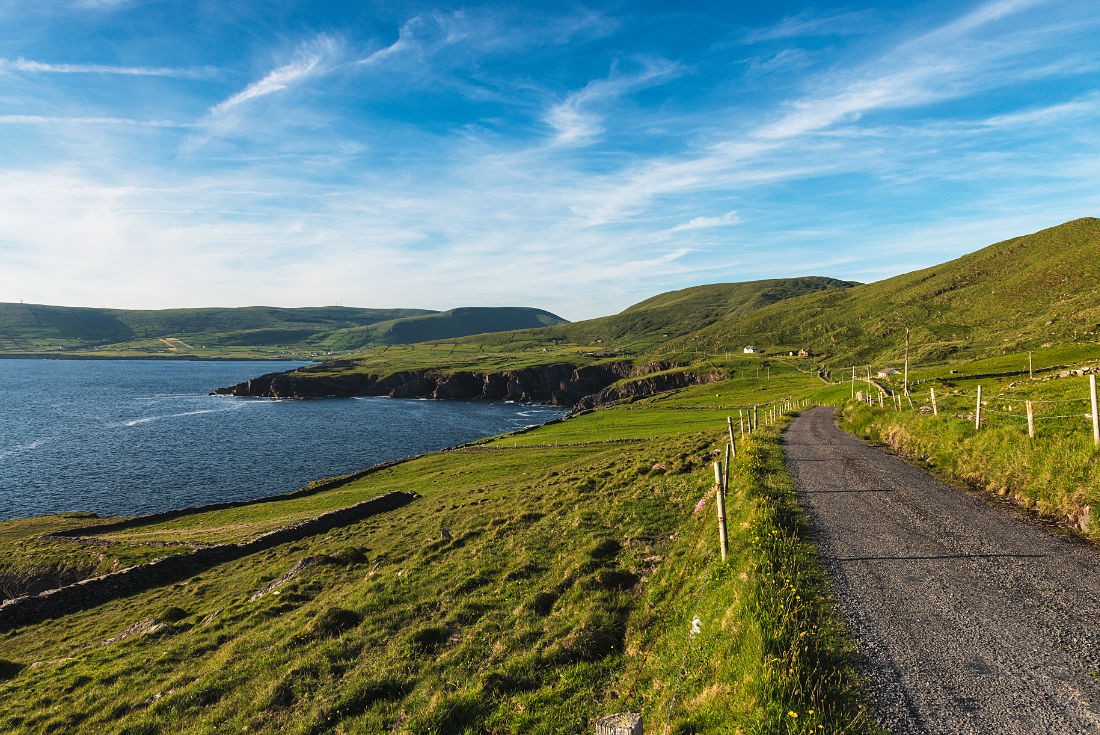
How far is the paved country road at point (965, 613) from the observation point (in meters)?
7.52

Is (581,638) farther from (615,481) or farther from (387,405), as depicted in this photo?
(387,405)

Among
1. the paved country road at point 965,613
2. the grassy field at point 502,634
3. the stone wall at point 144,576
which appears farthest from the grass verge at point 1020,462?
the stone wall at point 144,576

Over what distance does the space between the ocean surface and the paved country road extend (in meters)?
77.4

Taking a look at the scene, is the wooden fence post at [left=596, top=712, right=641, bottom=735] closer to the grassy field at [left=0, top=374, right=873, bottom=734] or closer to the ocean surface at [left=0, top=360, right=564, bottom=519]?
the grassy field at [left=0, top=374, right=873, bottom=734]

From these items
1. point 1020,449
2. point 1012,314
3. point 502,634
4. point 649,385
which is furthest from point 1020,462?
point 1012,314

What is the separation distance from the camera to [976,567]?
12.3 m

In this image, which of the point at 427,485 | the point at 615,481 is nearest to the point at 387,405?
the point at 427,485

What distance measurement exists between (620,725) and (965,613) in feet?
26.8

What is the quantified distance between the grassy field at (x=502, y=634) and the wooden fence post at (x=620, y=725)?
1679 millimetres

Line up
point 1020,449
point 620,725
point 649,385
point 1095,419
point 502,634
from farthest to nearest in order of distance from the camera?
point 649,385, point 1020,449, point 1095,419, point 502,634, point 620,725

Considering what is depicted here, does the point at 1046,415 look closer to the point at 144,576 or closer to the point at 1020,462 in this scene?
the point at 1020,462

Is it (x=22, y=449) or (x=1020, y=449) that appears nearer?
(x=1020, y=449)

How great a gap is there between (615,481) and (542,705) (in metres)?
21.3

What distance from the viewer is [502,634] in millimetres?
14758
